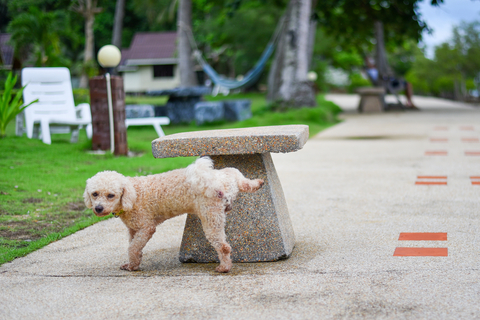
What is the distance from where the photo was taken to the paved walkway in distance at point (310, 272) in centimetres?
299

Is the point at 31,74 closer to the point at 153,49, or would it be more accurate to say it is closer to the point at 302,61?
the point at 302,61

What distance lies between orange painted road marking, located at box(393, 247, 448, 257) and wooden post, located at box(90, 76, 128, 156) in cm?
573

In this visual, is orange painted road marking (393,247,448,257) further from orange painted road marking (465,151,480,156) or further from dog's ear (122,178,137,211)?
orange painted road marking (465,151,480,156)

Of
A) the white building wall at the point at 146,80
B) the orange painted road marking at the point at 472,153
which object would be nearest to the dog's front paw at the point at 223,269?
the orange painted road marking at the point at 472,153

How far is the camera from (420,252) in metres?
3.91

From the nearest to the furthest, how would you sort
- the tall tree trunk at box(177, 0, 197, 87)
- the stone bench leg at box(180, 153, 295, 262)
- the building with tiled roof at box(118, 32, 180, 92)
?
the stone bench leg at box(180, 153, 295, 262) → the tall tree trunk at box(177, 0, 197, 87) → the building with tiled roof at box(118, 32, 180, 92)

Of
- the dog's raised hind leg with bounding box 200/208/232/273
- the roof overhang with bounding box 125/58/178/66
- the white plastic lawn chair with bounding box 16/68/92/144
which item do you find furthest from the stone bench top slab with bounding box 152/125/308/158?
the roof overhang with bounding box 125/58/178/66

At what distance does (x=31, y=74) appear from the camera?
11164mm

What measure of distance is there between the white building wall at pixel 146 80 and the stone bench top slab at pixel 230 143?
39333 mm

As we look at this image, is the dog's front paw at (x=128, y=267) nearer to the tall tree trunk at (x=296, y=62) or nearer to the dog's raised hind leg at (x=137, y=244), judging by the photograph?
the dog's raised hind leg at (x=137, y=244)

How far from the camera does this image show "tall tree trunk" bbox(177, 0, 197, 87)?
22.5 meters

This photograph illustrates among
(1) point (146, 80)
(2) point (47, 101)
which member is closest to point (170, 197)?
(2) point (47, 101)

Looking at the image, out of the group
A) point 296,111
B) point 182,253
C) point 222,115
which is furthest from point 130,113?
point 182,253

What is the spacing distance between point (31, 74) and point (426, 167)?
7713 mm
